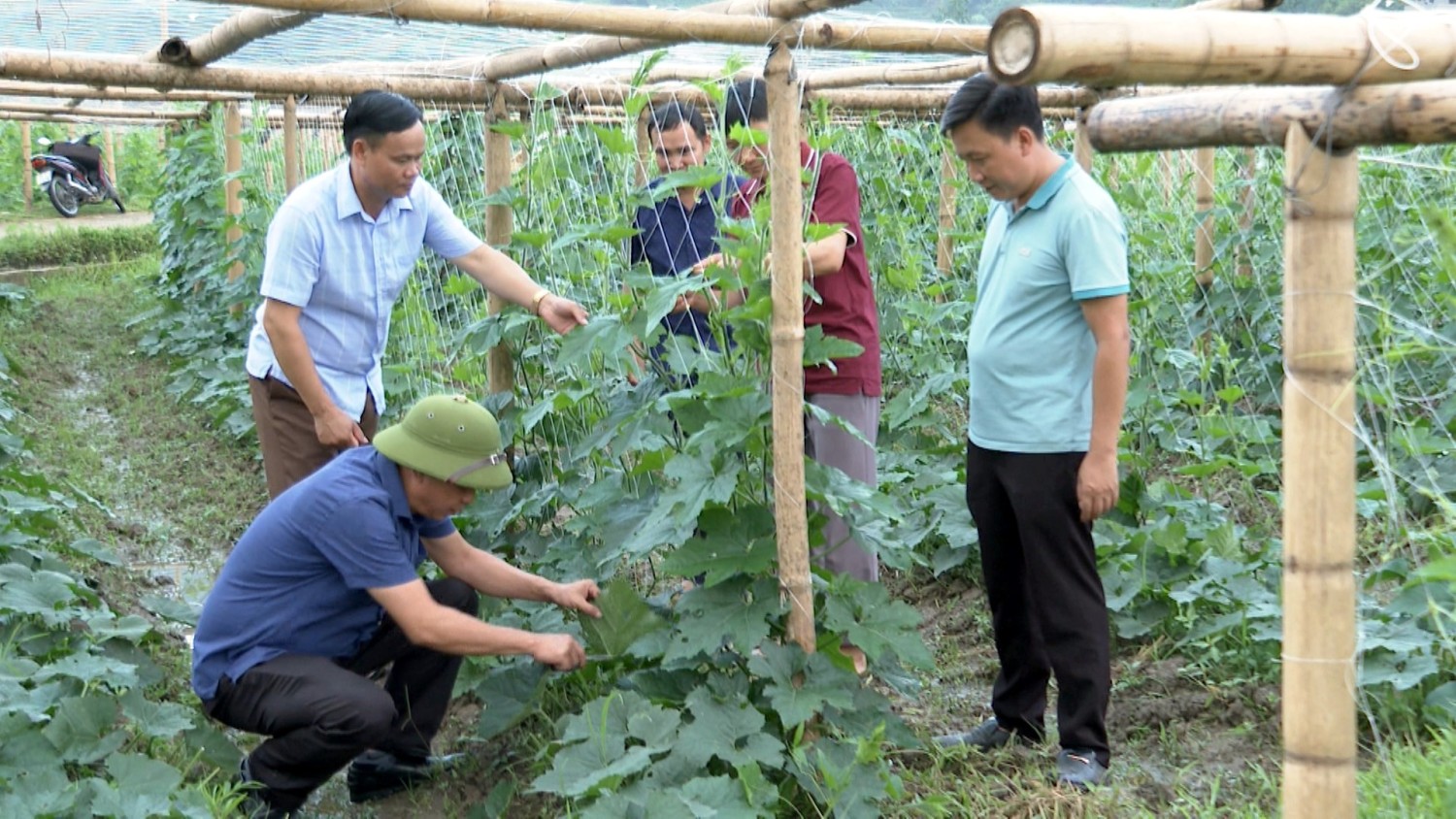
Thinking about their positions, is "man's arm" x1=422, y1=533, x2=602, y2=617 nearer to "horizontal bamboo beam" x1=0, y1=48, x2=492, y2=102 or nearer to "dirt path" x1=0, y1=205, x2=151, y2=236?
"horizontal bamboo beam" x1=0, y1=48, x2=492, y2=102

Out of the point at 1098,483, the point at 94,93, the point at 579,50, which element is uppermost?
the point at 579,50

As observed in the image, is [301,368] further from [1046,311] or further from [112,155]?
[112,155]

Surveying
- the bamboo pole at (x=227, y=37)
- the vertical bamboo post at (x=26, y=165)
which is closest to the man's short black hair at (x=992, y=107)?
the bamboo pole at (x=227, y=37)

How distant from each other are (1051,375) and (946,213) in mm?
4380

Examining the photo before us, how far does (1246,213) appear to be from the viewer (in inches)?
256

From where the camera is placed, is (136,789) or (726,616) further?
(726,616)

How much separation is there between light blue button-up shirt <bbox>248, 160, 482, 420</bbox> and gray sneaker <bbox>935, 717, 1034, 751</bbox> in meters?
2.12

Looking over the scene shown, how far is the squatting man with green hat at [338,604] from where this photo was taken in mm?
3365

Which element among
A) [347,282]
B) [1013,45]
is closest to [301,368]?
[347,282]

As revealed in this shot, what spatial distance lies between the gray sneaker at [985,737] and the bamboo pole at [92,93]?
5.80 meters

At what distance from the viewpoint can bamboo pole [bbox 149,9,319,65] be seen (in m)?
3.99

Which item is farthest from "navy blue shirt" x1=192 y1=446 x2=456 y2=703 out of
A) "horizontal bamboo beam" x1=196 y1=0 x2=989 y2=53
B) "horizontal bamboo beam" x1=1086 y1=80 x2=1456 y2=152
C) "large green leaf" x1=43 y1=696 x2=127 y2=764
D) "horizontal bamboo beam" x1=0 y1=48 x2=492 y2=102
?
"horizontal bamboo beam" x1=1086 y1=80 x2=1456 y2=152

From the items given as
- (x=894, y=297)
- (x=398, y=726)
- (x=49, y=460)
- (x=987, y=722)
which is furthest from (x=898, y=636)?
(x=49, y=460)

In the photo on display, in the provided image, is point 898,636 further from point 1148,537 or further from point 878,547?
point 1148,537
